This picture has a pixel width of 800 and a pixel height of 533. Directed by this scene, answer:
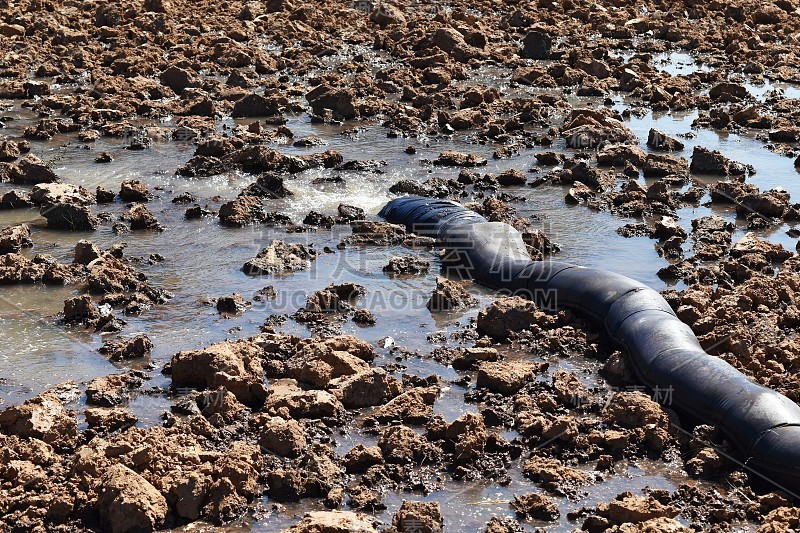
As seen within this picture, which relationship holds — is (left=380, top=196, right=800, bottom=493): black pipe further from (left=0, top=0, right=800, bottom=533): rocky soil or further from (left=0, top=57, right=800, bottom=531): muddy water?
(left=0, top=57, right=800, bottom=531): muddy water

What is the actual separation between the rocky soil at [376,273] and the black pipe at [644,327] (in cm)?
17

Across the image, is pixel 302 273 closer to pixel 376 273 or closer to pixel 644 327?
pixel 376 273

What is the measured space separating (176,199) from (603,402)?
20.9ft

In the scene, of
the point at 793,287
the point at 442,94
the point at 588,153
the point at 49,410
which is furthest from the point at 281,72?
the point at 49,410

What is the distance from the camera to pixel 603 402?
804 cm

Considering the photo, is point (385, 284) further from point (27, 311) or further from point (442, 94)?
point (442, 94)

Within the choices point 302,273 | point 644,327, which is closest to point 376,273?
point 302,273

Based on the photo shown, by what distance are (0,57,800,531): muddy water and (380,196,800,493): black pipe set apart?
1.32 feet

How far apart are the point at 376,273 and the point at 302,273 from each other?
0.73 meters

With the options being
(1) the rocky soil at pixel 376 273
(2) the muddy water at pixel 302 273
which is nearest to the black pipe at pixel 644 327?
(1) the rocky soil at pixel 376 273

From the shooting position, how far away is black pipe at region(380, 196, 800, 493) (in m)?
7.18

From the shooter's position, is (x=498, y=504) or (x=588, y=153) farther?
(x=588, y=153)

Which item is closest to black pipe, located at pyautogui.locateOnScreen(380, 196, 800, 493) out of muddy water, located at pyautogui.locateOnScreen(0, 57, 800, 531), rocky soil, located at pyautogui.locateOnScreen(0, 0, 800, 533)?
rocky soil, located at pyautogui.locateOnScreen(0, 0, 800, 533)

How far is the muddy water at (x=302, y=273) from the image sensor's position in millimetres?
7477
